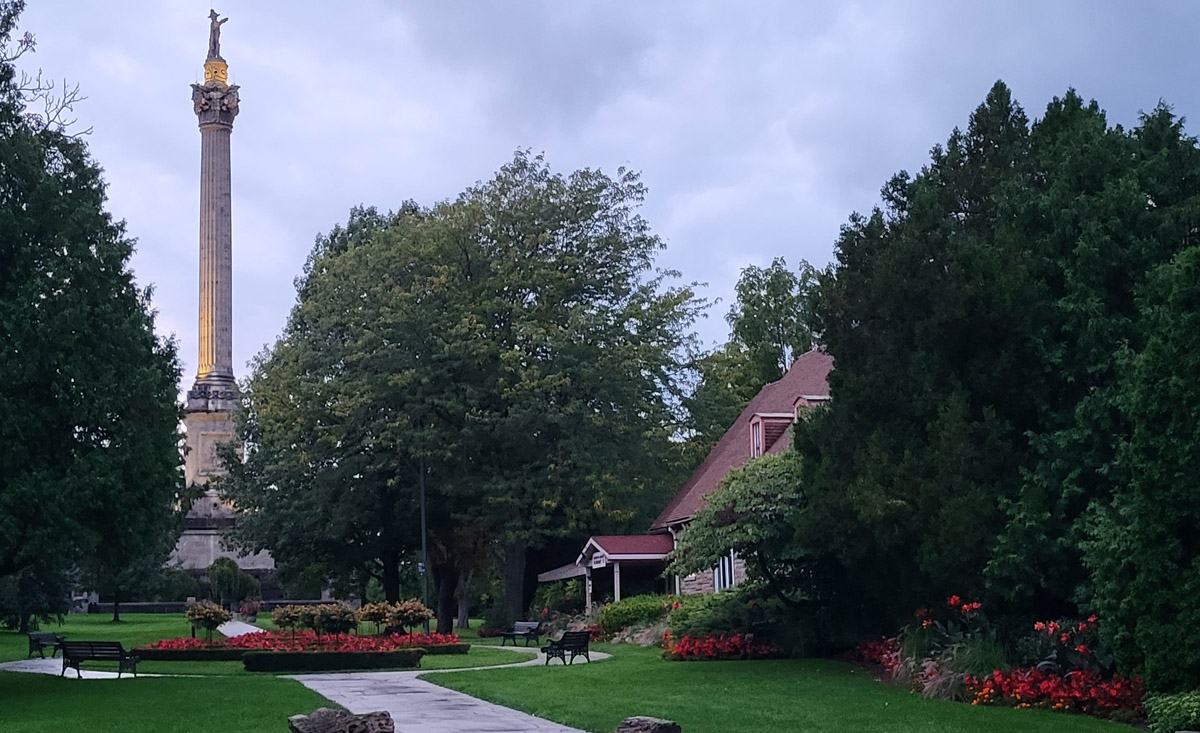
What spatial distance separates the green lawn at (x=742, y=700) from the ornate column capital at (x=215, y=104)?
2262 inches

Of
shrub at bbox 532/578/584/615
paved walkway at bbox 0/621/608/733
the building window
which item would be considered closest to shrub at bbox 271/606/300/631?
paved walkway at bbox 0/621/608/733

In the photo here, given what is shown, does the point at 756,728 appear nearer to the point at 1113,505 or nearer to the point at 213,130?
the point at 1113,505

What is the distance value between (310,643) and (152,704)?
463 inches

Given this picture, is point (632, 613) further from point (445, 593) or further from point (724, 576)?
point (445, 593)

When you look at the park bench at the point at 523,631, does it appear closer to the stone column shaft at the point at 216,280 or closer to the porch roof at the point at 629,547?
the porch roof at the point at 629,547

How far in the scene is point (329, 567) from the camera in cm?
5288

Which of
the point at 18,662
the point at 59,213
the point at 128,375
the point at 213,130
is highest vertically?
the point at 213,130

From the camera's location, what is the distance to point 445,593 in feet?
169

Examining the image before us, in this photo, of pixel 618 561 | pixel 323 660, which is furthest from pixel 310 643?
pixel 618 561

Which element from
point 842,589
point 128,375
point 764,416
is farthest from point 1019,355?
point 764,416

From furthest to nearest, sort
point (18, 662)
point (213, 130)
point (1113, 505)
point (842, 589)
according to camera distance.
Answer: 1. point (213, 130)
2. point (18, 662)
3. point (842, 589)
4. point (1113, 505)

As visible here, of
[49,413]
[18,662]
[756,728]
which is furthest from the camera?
[18,662]

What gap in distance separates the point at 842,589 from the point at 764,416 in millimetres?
12047

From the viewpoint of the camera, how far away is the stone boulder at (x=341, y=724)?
1182 cm
